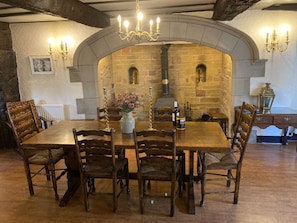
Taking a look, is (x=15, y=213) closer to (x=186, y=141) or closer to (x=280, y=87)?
(x=186, y=141)

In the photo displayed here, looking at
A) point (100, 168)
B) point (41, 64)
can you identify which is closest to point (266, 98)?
point (100, 168)

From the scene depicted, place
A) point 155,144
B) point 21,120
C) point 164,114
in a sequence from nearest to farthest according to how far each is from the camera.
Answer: point 155,144 → point 21,120 → point 164,114

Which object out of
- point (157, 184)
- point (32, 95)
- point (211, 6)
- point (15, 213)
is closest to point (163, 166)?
point (157, 184)

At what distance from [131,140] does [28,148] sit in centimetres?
120

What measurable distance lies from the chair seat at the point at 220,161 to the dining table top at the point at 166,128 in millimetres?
265

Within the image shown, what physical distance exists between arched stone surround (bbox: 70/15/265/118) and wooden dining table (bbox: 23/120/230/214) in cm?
159

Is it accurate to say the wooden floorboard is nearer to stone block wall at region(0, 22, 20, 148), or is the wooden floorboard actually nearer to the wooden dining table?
the wooden dining table

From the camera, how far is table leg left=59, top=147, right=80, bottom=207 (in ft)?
9.52

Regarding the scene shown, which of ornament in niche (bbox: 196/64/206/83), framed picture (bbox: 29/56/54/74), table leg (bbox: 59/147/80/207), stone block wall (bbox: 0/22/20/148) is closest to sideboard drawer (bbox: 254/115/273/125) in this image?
ornament in niche (bbox: 196/64/206/83)

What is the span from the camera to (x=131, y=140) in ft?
8.43

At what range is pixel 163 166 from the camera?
242 cm

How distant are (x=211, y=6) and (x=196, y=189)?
2.59m

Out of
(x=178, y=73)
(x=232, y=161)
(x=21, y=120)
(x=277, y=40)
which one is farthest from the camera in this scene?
(x=178, y=73)

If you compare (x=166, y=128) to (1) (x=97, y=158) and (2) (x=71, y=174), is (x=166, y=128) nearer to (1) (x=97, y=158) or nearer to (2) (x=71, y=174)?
(1) (x=97, y=158)
